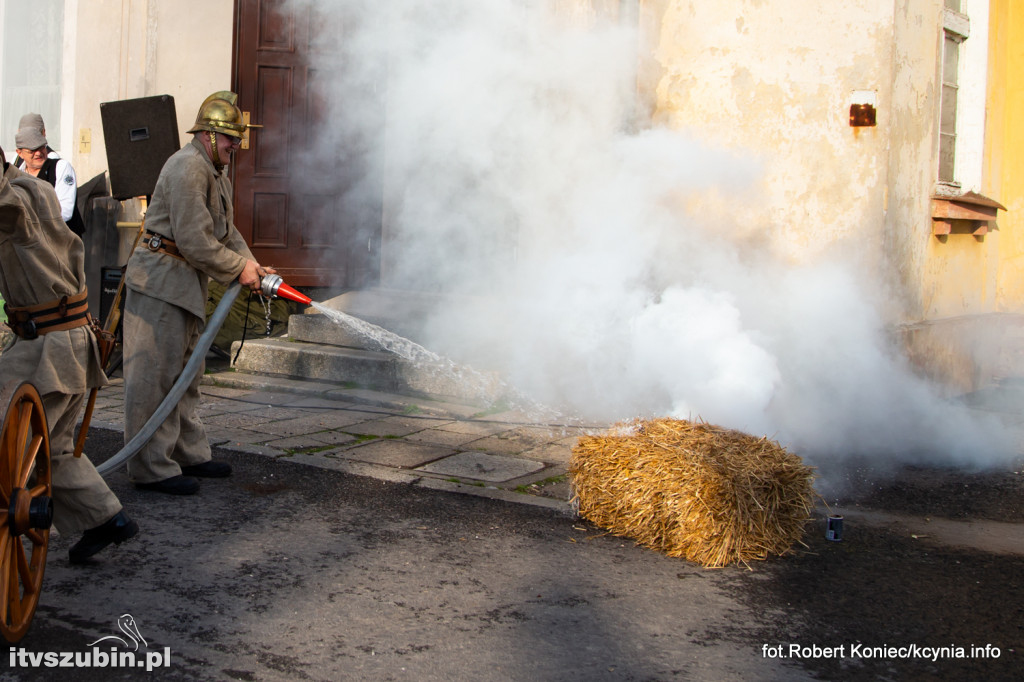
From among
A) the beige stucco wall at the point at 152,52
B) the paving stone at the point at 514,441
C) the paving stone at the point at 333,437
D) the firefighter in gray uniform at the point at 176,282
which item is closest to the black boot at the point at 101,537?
the firefighter in gray uniform at the point at 176,282

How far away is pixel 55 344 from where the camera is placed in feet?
11.0

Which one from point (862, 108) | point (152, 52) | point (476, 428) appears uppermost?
point (152, 52)

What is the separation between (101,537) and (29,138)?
4675mm

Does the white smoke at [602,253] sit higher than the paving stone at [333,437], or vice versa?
the white smoke at [602,253]

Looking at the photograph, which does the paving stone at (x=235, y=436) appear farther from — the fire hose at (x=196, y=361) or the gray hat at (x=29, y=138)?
the gray hat at (x=29, y=138)

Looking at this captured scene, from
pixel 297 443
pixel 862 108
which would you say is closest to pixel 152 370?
pixel 297 443

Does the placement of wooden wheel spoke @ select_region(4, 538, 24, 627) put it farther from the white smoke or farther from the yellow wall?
the yellow wall

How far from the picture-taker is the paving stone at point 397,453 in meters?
5.27

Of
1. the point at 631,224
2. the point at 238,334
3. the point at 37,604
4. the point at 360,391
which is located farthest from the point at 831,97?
the point at 37,604

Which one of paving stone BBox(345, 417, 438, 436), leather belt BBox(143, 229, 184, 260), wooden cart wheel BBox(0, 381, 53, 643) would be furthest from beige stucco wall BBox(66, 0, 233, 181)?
wooden cart wheel BBox(0, 381, 53, 643)

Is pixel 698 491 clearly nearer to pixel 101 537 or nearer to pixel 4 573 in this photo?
pixel 101 537

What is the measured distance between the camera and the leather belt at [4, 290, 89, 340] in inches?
130

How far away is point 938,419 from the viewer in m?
6.91

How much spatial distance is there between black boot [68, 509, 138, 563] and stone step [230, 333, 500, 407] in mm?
3102
